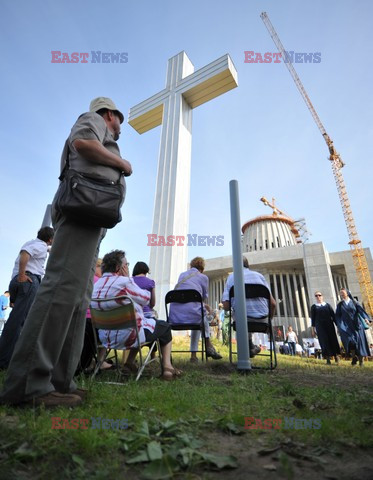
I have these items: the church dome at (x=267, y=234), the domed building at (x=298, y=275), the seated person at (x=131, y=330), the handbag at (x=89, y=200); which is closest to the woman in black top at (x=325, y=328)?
the seated person at (x=131, y=330)

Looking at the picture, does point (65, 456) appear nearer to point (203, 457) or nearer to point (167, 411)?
point (203, 457)

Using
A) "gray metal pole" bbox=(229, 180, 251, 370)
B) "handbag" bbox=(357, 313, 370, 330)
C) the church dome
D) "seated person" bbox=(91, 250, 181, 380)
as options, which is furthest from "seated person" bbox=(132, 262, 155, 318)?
the church dome

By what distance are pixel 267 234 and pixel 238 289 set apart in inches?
1575

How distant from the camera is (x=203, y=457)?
1051mm

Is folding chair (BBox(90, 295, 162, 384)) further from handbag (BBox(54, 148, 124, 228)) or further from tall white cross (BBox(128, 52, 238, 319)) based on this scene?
tall white cross (BBox(128, 52, 238, 319))

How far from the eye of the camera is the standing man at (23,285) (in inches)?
123

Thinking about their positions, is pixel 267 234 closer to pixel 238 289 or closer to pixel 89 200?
pixel 238 289

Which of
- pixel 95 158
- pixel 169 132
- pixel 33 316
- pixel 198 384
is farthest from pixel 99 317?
pixel 169 132

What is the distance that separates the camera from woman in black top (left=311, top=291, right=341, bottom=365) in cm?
650

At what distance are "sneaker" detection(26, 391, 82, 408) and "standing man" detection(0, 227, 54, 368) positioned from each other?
1.93 metres

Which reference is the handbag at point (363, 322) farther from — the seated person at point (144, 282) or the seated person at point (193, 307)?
the seated person at point (144, 282)

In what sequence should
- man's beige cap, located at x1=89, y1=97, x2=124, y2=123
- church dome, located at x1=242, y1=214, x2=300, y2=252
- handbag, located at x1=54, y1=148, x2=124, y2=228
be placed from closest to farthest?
handbag, located at x1=54, y1=148, x2=124, y2=228 → man's beige cap, located at x1=89, y1=97, x2=124, y2=123 → church dome, located at x1=242, y1=214, x2=300, y2=252

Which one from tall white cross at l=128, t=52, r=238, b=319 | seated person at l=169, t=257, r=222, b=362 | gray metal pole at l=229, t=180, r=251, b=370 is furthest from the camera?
tall white cross at l=128, t=52, r=238, b=319

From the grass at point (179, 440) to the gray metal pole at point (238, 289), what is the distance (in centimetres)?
154
